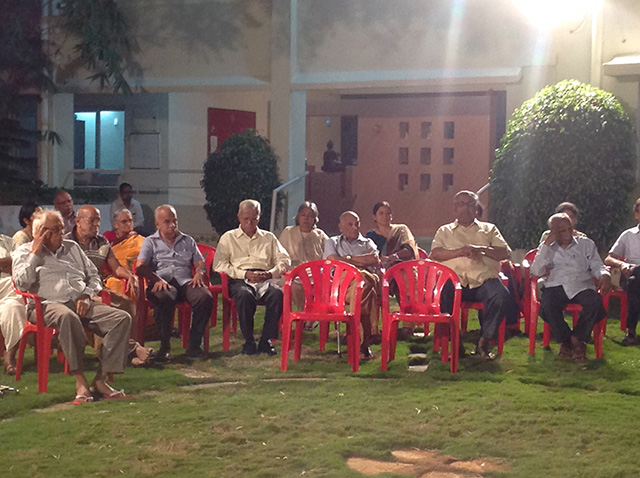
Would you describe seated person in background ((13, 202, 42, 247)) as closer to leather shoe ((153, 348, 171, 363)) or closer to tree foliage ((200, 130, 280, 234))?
leather shoe ((153, 348, 171, 363))

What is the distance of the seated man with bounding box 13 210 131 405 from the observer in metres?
6.06

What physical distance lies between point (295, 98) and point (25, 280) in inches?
345

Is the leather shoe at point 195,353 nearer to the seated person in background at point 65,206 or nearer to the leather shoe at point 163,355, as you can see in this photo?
the leather shoe at point 163,355

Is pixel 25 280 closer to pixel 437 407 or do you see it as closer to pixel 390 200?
pixel 437 407

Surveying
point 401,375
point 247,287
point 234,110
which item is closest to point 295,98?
point 234,110

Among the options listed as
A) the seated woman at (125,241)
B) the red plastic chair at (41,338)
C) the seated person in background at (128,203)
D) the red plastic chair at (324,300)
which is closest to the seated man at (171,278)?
the seated woman at (125,241)

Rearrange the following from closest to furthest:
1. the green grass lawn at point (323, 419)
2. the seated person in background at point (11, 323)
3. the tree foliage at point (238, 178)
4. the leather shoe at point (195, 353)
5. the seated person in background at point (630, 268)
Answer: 1. the green grass lawn at point (323, 419)
2. the seated person in background at point (11, 323)
3. the leather shoe at point (195, 353)
4. the seated person in background at point (630, 268)
5. the tree foliage at point (238, 178)

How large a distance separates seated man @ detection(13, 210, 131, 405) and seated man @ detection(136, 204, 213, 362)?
3.42 ft

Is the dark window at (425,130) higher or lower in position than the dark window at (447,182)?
higher

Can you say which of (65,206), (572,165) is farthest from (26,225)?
(572,165)

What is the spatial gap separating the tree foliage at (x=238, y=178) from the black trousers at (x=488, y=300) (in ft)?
21.8

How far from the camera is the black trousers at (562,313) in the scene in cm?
733

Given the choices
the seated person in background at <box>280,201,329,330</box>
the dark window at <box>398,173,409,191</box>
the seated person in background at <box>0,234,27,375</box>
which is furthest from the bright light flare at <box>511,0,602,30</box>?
the seated person in background at <box>0,234,27,375</box>

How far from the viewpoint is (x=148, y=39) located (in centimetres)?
1498
